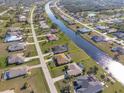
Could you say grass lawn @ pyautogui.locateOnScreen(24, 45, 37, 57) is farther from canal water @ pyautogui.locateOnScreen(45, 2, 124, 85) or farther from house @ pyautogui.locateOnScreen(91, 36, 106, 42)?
house @ pyautogui.locateOnScreen(91, 36, 106, 42)

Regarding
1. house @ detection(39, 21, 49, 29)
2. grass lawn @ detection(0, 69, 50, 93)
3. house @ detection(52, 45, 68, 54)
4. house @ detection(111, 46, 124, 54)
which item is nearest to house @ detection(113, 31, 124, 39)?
house @ detection(111, 46, 124, 54)

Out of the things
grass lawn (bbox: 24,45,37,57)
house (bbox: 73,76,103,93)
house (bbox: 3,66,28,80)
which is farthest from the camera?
grass lawn (bbox: 24,45,37,57)

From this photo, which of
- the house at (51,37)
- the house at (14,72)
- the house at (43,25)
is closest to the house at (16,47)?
the house at (51,37)

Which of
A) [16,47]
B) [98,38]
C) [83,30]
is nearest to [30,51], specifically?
[16,47]

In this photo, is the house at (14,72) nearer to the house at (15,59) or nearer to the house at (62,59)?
the house at (15,59)

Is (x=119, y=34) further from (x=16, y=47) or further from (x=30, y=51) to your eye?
(x=16, y=47)
